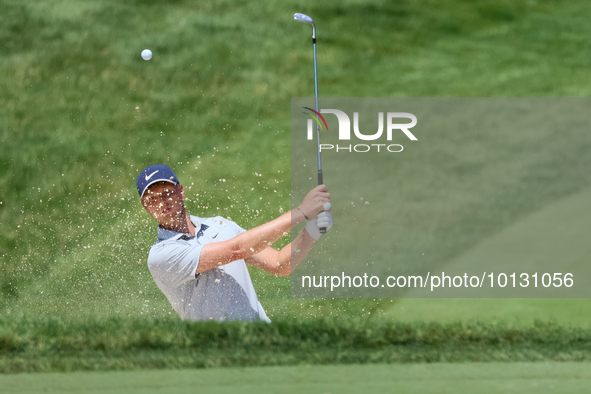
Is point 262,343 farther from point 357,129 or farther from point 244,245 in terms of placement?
point 357,129

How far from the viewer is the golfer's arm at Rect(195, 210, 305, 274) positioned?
3074mm

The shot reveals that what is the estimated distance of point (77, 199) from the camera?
4.13 meters

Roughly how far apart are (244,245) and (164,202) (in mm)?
523

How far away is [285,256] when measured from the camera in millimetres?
3586

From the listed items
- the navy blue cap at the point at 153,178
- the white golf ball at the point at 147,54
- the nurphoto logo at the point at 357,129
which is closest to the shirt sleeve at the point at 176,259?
→ the navy blue cap at the point at 153,178

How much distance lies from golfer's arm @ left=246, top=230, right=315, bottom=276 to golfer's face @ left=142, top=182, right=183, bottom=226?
0.53m

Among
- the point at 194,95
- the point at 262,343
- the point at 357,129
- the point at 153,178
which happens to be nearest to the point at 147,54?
the point at 194,95

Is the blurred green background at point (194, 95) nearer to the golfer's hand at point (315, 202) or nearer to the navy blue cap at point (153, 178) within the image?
the navy blue cap at point (153, 178)

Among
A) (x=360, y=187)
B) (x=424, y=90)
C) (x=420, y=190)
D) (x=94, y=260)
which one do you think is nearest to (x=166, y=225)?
(x=94, y=260)

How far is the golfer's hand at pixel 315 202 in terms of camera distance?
→ 3.08 meters

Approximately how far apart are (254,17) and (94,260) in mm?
1926

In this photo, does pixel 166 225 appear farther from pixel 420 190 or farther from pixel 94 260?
pixel 420 190

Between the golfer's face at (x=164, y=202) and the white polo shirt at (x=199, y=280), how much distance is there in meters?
0.09

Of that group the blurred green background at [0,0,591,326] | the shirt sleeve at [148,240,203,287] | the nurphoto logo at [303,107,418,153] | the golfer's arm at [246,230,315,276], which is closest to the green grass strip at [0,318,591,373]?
the shirt sleeve at [148,240,203,287]
